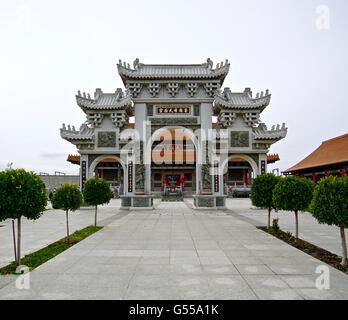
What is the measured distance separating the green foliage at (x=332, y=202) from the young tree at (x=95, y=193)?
9.71 m

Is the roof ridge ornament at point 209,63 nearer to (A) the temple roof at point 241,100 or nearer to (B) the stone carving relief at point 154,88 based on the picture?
(A) the temple roof at point 241,100

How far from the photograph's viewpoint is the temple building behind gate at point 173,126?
2445cm

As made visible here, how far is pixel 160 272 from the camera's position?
7.26m

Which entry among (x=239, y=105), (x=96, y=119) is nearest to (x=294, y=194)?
(x=239, y=105)

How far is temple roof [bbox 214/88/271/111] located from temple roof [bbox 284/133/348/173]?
23.9 ft

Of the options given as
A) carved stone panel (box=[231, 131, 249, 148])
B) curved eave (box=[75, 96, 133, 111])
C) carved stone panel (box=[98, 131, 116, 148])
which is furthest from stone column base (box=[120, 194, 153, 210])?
carved stone panel (box=[231, 131, 249, 148])

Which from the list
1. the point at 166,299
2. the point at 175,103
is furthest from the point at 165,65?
the point at 166,299

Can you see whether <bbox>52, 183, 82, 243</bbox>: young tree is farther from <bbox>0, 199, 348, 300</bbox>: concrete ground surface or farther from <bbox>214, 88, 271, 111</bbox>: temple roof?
<bbox>214, 88, 271, 111</bbox>: temple roof

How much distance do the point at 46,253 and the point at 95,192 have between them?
6.05m

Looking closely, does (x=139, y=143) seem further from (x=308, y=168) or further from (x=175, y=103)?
(x=308, y=168)

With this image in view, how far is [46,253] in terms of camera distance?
941cm

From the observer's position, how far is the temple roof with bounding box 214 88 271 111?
26031mm

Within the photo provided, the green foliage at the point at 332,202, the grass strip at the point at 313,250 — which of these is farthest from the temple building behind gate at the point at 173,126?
the green foliage at the point at 332,202
